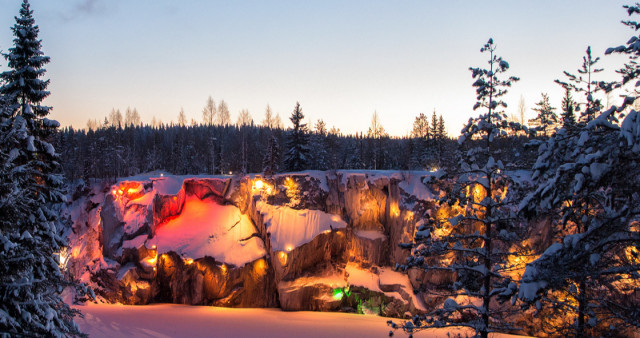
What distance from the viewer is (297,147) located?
3459 centimetres

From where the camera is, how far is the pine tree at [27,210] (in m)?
7.14

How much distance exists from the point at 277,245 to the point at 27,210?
55.3 feet

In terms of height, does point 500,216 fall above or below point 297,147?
below

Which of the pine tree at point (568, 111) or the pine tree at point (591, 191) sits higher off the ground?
the pine tree at point (568, 111)

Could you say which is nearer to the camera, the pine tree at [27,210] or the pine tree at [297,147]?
the pine tree at [27,210]

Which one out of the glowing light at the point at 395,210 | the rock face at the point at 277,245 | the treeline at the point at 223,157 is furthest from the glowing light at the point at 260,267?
the treeline at the point at 223,157

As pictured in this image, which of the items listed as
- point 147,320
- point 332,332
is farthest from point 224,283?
point 332,332

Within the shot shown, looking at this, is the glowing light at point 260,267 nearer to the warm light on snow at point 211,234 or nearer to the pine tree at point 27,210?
the warm light on snow at point 211,234

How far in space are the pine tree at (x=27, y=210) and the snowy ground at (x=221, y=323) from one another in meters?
7.09

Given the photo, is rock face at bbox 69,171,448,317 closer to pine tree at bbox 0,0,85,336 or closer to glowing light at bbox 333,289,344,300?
glowing light at bbox 333,289,344,300

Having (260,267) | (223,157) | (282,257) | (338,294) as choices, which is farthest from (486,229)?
(223,157)

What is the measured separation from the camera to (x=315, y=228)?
24688mm

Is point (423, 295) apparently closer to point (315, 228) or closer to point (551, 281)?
point (315, 228)

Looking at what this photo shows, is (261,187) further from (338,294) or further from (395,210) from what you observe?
(395,210)
